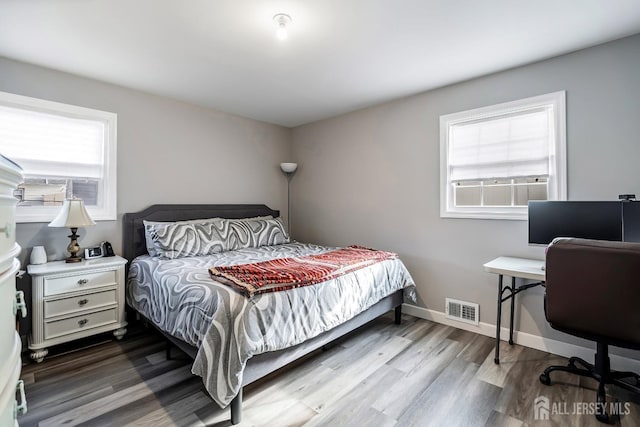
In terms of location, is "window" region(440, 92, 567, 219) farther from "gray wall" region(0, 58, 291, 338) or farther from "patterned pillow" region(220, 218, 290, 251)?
"gray wall" region(0, 58, 291, 338)

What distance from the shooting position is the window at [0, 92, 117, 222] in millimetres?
2516

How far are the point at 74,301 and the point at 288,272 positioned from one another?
1803 mm

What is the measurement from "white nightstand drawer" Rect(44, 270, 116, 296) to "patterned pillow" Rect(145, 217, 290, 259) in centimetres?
42

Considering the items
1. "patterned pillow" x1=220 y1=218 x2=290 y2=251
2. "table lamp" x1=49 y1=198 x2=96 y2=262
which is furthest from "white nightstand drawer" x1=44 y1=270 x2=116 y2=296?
"patterned pillow" x1=220 y1=218 x2=290 y2=251

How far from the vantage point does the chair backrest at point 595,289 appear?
1548 mm

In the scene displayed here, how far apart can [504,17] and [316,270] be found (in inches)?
82.2

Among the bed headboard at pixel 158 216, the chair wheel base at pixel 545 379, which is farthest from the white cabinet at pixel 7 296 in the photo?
the chair wheel base at pixel 545 379

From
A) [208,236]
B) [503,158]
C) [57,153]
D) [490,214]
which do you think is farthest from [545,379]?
[57,153]

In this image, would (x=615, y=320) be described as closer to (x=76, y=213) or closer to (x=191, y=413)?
(x=191, y=413)

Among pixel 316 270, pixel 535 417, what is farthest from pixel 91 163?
pixel 535 417

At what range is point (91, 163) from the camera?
2.89 metres

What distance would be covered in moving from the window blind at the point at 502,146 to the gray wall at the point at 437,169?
17cm

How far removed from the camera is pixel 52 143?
2697 mm

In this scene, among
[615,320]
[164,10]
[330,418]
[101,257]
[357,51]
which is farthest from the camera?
[101,257]
